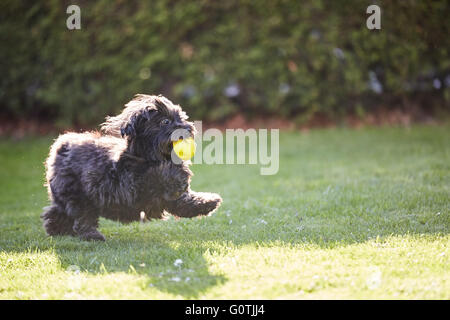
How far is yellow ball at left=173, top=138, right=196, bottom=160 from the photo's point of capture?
4359 mm

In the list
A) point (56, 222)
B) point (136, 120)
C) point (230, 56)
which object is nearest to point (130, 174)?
point (136, 120)

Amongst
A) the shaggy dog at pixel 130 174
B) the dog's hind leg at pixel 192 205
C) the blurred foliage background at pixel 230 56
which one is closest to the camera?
the shaggy dog at pixel 130 174

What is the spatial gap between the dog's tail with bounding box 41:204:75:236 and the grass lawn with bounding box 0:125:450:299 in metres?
0.11

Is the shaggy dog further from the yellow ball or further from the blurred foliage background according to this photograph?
the blurred foliage background

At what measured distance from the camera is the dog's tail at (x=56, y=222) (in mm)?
5059

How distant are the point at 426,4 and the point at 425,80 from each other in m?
1.53

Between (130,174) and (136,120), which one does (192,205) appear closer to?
(130,174)

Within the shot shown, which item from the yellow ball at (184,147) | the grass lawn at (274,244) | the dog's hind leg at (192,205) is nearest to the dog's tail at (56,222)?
the grass lawn at (274,244)

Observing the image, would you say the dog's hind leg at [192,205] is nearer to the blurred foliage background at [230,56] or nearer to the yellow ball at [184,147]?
the yellow ball at [184,147]

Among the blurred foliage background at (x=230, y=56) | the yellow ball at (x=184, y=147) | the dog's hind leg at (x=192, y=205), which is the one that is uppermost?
the blurred foliage background at (x=230, y=56)

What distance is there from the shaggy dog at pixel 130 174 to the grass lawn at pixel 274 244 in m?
0.33

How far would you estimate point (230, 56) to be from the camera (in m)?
10.6

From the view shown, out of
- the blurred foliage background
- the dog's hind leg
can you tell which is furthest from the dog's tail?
the blurred foliage background
